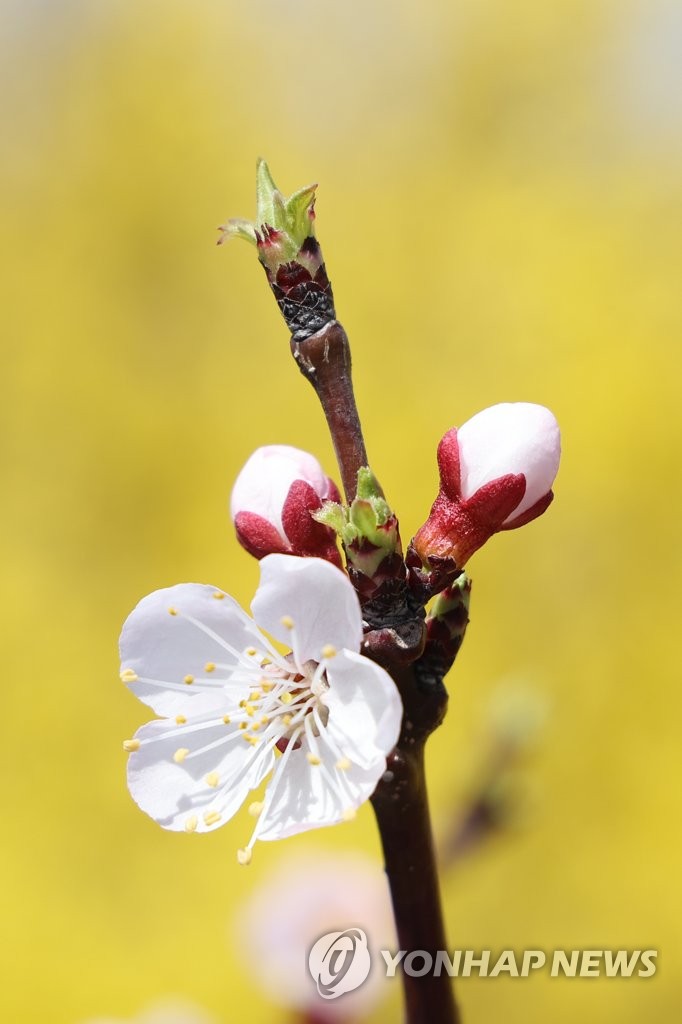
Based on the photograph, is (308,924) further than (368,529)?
Yes

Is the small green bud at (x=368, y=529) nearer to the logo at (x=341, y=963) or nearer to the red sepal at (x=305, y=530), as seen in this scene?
the red sepal at (x=305, y=530)

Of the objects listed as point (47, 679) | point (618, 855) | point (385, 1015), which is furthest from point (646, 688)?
point (47, 679)

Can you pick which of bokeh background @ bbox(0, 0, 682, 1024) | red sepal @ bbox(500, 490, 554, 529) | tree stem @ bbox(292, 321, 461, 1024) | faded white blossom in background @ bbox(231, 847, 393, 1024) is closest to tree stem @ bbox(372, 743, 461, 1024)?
tree stem @ bbox(292, 321, 461, 1024)

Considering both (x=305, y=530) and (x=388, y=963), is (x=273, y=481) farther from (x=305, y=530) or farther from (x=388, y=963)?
(x=388, y=963)

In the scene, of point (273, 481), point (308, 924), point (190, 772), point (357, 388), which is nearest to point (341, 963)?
point (190, 772)

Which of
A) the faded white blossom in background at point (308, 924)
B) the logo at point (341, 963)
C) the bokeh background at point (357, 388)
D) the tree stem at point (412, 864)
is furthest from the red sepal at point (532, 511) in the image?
the bokeh background at point (357, 388)
